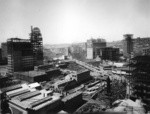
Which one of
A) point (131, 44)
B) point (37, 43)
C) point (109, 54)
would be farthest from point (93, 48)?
point (37, 43)

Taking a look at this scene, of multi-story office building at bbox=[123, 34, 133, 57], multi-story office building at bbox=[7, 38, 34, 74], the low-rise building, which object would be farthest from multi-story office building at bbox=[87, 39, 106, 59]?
the low-rise building

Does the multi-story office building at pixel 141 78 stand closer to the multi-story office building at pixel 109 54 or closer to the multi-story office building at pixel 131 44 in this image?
the multi-story office building at pixel 109 54

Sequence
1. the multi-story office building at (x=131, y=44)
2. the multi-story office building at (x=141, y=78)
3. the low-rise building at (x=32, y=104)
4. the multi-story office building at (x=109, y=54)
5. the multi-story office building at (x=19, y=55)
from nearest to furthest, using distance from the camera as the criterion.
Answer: the low-rise building at (x=32, y=104)
the multi-story office building at (x=141, y=78)
the multi-story office building at (x=19, y=55)
the multi-story office building at (x=109, y=54)
the multi-story office building at (x=131, y=44)

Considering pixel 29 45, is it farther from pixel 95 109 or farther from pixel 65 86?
pixel 95 109

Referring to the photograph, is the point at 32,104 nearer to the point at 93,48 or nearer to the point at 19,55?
the point at 19,55

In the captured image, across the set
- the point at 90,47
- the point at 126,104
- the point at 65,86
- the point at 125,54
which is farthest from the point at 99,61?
the point at 126,104

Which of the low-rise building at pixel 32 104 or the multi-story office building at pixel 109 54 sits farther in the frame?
the multi-story office building at pixel 109 54

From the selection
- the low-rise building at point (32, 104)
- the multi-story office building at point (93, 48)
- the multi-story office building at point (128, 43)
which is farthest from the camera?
the multi-story office building at point (128, 43)

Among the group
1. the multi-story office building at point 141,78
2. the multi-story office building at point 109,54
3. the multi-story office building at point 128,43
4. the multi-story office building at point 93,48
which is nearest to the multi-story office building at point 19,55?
the multi-story office building at point 109,54

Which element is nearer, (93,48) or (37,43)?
(37,43)
